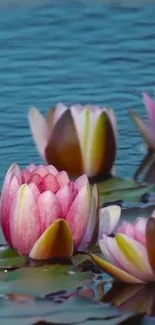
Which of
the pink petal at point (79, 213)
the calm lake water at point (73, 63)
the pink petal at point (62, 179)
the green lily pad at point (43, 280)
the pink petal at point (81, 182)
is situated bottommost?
the green lily pad at point (43, 280)

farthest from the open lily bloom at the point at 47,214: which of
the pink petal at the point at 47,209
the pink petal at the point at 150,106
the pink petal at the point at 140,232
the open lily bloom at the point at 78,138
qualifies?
the pink petal at the point at 150,106

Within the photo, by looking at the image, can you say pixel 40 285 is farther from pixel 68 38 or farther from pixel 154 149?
pixel 68 38

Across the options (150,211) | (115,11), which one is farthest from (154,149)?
(115,11)

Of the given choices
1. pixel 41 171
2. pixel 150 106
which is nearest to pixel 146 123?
pixel 150 106

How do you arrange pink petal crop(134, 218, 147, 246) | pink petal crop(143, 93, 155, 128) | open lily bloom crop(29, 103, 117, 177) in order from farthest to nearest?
1. pink petal crop(143, 93, 155, 128)
2. open lily bloom crop(29, 103, 117, 177)
3. pink petal crop(134, 218, 147, 246)

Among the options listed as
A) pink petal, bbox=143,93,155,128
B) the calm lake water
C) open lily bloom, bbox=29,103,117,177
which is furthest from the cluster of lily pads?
the calm lake water

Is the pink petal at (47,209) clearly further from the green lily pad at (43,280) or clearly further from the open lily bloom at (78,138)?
the open lily bloom at (78,138)

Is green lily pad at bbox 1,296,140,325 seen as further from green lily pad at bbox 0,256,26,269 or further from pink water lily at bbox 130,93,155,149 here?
pink water lily at bbox 130,93,155,149
